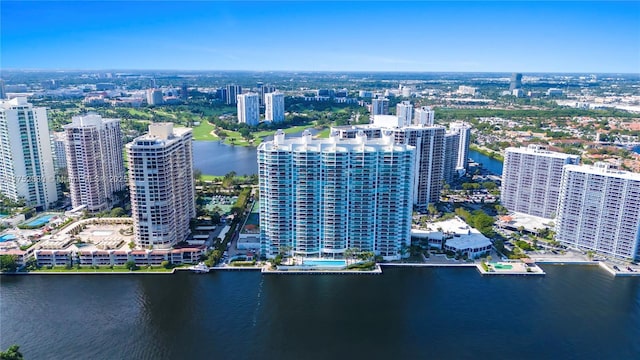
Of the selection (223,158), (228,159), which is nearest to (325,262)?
(228,159)

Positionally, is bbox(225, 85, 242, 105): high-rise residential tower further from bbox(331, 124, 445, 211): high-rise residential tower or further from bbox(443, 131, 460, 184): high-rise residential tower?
bbox(331, 124, 445, 211): high-rise residential tower

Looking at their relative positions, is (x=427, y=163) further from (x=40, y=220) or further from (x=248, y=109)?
(x=248, y=109)

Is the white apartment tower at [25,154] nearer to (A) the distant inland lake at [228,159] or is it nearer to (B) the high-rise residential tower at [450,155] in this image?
(A) the distant inland lake at [228,159]

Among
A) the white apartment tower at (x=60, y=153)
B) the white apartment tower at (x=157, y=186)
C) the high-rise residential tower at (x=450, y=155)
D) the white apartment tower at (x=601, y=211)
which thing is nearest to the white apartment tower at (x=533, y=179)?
the white apartment tower at (x=601, y=211)

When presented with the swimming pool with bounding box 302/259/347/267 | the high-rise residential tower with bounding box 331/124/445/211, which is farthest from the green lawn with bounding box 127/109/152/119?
the swimming pool with bounding box 302/259/347/267

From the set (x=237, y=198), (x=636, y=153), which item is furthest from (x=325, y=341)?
(x=636, y=153)
